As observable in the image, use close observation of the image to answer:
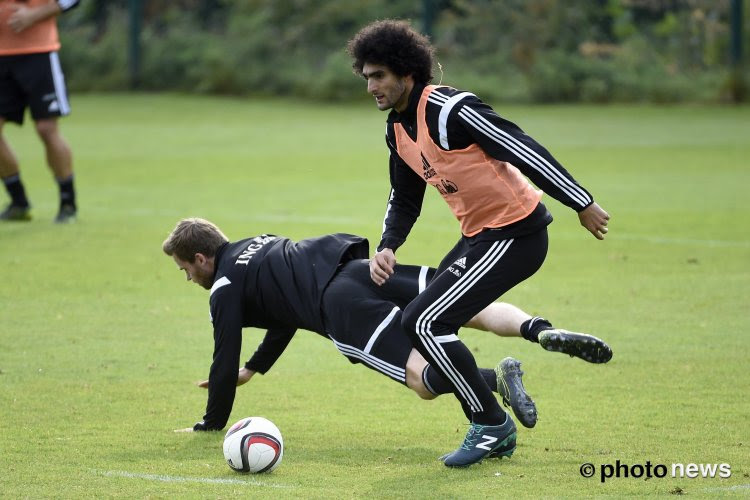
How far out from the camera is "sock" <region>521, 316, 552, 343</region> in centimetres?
600

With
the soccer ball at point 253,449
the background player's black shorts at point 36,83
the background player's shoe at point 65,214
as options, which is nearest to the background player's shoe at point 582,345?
the soccer ball at point 253,449

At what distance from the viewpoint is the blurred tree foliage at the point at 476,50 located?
1065 inches

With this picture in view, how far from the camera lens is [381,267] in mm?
6137

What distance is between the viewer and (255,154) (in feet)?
66.0

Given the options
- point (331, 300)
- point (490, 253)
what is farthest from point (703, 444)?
point (331, 300)

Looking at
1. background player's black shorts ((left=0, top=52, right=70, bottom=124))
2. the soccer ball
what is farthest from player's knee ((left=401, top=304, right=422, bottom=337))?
background player's black shorts ((left=0, top=52, right=70, bottom=124))

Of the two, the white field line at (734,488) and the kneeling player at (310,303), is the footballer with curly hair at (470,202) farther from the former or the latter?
the white field line at (734,488)

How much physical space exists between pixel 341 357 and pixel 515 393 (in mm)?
2459

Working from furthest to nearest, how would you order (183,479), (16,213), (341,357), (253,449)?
(16,213)
(341,357)
(253,449)
(183,479)

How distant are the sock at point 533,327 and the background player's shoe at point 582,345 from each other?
0.24 m

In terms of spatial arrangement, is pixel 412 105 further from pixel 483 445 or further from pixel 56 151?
pixel 56 151

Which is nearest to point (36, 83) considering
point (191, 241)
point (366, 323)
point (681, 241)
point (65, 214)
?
point (65, 214)

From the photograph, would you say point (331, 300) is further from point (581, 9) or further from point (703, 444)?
point (581, 9)

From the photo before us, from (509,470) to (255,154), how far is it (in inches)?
586
